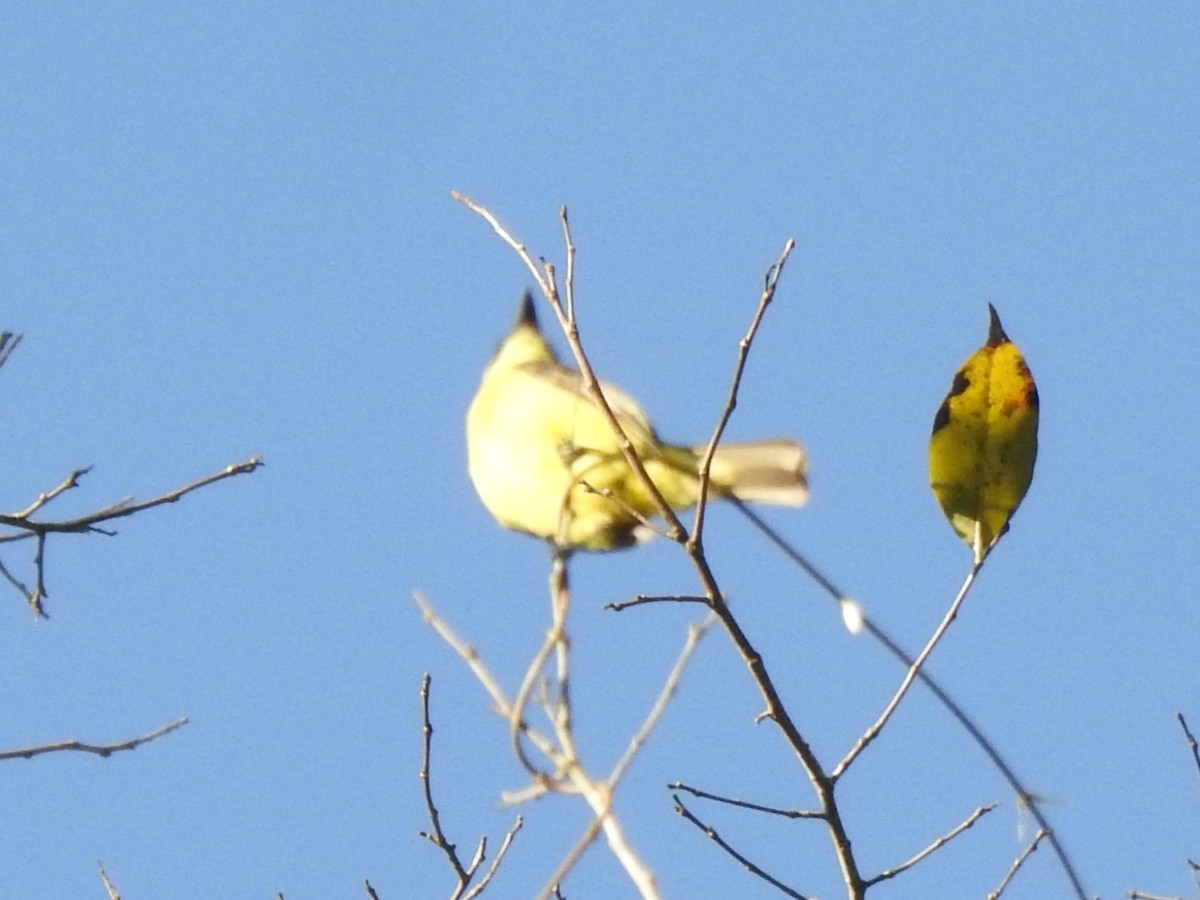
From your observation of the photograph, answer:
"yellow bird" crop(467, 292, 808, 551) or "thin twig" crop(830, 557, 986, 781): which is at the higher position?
"yellow bird" crop(467, 292, 808, 551)

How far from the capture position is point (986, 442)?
8.18 ft

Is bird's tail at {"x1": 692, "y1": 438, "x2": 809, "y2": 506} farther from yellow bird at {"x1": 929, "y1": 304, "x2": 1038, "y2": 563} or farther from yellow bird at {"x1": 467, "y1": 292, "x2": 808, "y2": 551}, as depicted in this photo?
yellow bird at {"x1": 929, "y1": 304, "x2": 1038, "y2": 563}

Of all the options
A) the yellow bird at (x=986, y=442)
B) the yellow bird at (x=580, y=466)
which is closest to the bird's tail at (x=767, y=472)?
the yellow bird at (x=580, y=466)

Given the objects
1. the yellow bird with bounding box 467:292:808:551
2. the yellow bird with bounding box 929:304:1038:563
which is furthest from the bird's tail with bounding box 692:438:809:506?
the yellow bird with bounding box 929:304:1038:563

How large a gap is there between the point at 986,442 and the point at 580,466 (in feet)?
3.70

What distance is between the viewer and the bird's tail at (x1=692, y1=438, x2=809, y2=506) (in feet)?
10.3

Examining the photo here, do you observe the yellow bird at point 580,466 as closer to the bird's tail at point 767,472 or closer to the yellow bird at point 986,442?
the bird's tail at point 767,472

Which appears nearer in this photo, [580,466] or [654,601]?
[654,601]

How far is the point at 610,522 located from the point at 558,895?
0.75 meters

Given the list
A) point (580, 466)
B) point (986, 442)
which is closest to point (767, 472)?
point (580, 466)

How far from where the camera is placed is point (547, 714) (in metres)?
2.79

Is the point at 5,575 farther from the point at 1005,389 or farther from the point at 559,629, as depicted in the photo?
the point at 1005,389

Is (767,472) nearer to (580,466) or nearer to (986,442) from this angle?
(580,466)

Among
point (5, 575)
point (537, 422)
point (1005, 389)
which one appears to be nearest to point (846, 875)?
point (1005, 389)
